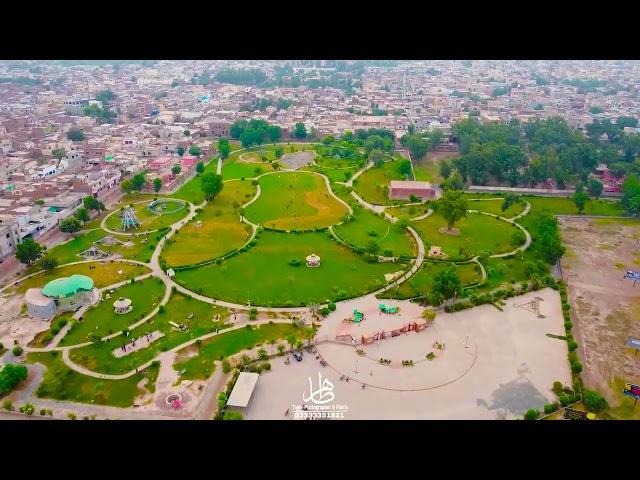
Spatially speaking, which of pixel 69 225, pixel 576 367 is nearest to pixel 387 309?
pixel 576 367

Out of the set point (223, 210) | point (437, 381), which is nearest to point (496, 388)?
point (437, 381)

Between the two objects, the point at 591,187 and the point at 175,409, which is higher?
the point at 591,187

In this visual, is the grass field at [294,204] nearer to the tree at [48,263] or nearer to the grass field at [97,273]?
the grass field at [97,273]

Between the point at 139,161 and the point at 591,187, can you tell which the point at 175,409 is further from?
the point at 591,187

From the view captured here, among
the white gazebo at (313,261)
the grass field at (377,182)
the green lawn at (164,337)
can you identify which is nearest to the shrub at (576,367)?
the white gazebo at (313,261)

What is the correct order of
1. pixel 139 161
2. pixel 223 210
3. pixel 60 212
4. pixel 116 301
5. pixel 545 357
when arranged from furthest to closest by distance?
pixel 139 161, pixel 223 210, pixel 60 212, pixel 116 301, pixel 545 357
